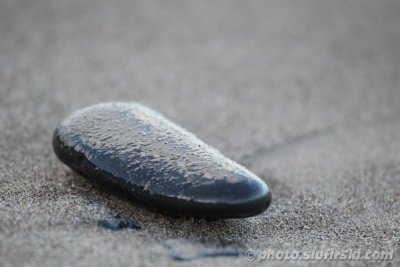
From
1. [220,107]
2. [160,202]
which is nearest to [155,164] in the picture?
[160,202]

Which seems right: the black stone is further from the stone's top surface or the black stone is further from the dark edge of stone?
the stone's top surface

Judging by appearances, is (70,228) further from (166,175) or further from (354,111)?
(354,111)

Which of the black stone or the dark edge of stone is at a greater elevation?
the black stone

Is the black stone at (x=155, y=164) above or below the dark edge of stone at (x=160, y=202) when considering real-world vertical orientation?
above

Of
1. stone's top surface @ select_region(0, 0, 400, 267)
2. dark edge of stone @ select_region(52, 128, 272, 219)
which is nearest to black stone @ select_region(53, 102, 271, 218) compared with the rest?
dark edge of stone @ select_region(52, 128, 272, 219)

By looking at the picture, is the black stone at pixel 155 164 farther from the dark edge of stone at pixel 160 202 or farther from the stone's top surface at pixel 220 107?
the stone's top surface at pixel 220 107

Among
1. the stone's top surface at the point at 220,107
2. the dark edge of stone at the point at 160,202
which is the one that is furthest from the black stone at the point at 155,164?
the stone's top surface at the point at 220,107

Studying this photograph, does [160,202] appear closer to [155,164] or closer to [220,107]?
[155,164]

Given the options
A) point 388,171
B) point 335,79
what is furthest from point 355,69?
point 388,171
